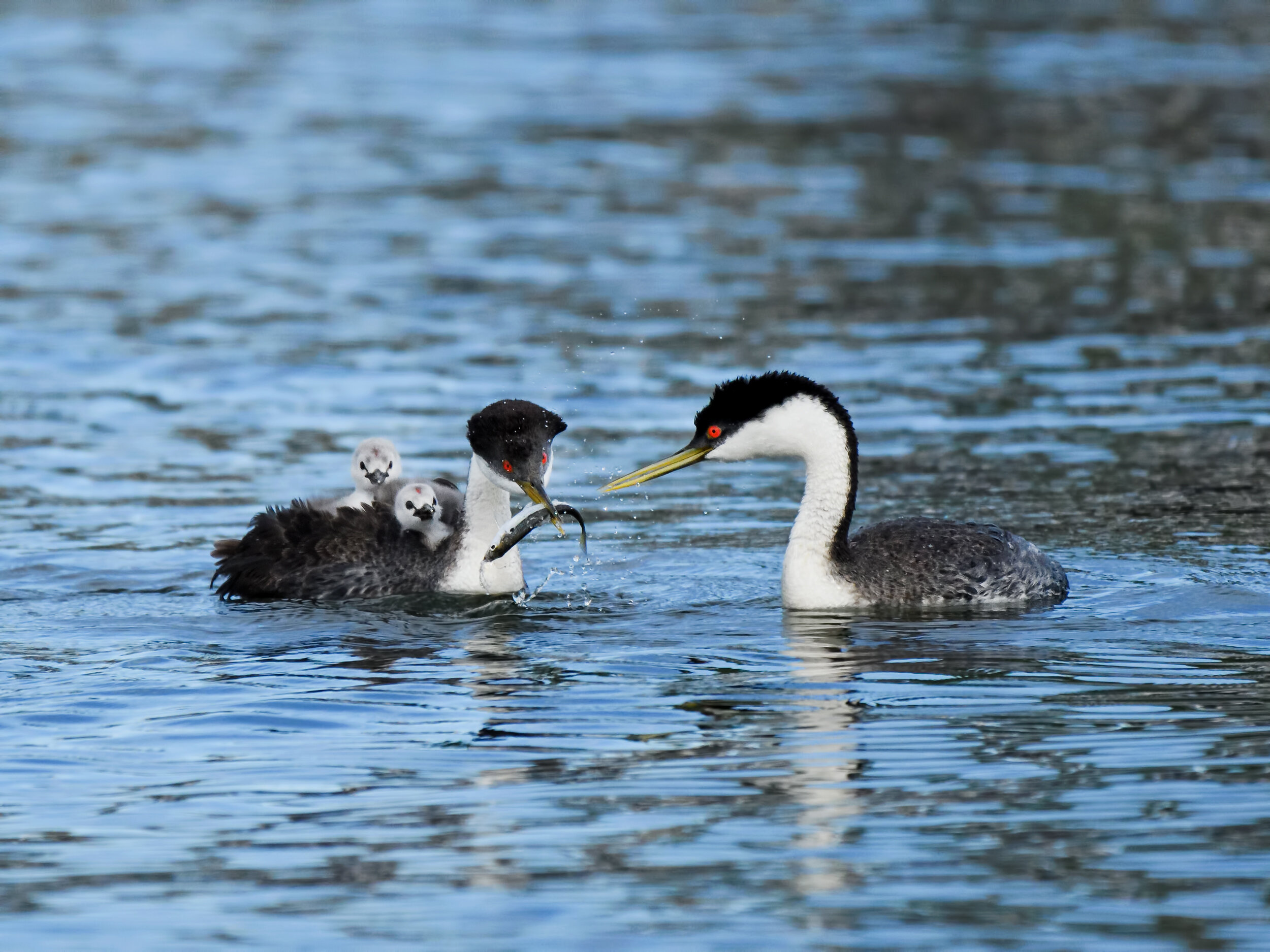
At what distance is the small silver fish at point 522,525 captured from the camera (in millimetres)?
11336

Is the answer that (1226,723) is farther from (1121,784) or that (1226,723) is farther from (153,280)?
(153,280)

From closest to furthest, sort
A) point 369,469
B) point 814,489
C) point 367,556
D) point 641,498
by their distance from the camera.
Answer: point 814,489 < point 367,556 < point 369,469 < point 641,498

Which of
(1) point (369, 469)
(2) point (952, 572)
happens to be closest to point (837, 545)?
(2) point (952, 572)

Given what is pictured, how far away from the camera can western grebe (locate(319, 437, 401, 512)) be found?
12586mm

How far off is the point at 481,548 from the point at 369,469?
1076 mm

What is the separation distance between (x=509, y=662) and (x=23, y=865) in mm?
→ 3451

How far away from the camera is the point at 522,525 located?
11578 millimetres

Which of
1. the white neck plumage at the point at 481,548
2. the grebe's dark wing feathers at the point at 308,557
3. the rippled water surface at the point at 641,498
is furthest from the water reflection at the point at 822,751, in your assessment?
the grebe's dark wing feathers at the point at 308,557

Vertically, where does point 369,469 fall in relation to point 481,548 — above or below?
above

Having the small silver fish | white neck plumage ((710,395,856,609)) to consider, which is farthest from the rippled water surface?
the small silver fish

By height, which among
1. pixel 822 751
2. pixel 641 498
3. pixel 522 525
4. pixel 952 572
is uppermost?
pixel 522 525

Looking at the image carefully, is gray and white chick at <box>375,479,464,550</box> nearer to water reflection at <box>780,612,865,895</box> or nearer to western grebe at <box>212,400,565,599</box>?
western grebe at <box>212,400,565,599</box>

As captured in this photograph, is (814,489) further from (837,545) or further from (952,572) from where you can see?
(952,572)

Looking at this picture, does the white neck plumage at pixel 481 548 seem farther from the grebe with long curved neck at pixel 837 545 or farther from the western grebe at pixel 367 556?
the grebe with long curved neck at pixel 837 545
